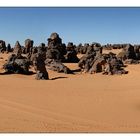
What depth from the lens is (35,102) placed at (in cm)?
1452

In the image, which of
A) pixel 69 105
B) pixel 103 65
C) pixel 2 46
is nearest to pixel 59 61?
pixel 103 65

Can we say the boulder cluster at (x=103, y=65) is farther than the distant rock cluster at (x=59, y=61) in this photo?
Yes

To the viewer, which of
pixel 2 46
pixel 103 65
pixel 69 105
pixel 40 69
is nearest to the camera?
pixel 69 105

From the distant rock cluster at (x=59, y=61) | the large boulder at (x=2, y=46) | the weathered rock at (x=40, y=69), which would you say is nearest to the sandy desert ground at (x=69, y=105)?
the weathered rock at (x=40, y=69)

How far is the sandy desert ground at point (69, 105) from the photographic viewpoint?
36.8 ft

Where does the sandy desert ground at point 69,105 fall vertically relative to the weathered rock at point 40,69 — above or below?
below

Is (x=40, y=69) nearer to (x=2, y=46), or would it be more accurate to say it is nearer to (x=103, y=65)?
(x=103, y=65)

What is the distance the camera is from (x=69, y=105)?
14.3 meters

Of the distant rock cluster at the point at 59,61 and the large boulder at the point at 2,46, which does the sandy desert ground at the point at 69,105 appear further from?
the large boulder at the point at 2,46

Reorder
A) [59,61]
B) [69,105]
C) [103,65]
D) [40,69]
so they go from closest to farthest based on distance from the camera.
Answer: [69,105], [40,69], [103,65], [59,61]

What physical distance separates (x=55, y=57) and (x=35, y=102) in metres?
19.0

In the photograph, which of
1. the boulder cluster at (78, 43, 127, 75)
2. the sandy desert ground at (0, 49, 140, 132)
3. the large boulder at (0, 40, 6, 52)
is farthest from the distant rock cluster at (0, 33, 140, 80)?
the large boulder at (0, 40, 6, 52)
